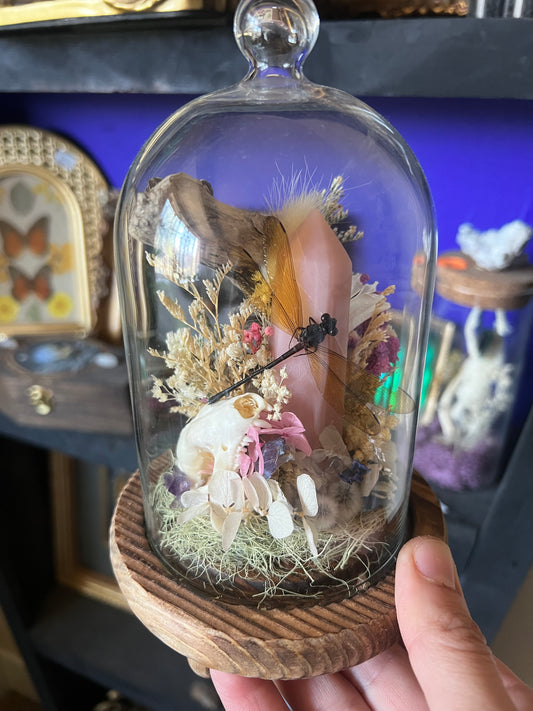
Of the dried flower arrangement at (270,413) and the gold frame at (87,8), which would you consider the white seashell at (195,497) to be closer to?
the dried flower arrangement at (270,413)

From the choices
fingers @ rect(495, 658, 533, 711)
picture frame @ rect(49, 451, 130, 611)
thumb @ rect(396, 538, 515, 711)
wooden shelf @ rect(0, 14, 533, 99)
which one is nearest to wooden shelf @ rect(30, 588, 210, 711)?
picture frame @ rect(49, 451, 130, 611)

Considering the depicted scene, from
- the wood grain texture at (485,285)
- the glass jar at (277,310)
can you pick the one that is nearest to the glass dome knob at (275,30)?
the glass jar at (277,310)

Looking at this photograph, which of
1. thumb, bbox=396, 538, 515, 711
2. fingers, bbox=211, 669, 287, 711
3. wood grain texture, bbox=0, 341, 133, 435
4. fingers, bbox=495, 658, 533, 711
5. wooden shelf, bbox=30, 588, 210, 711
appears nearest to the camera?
thumb, bbox=396, 538, 515, 711

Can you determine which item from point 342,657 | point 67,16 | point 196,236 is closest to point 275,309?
point 196,236

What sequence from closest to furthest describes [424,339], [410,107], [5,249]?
1. [424,339]
2. [410,107]
3. [5,249]

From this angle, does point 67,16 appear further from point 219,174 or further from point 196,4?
point 219,174

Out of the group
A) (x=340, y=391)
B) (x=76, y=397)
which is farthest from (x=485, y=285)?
(x=76, y=397)

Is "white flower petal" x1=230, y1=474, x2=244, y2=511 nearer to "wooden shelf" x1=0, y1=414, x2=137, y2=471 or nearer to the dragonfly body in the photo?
the dragonfly body
